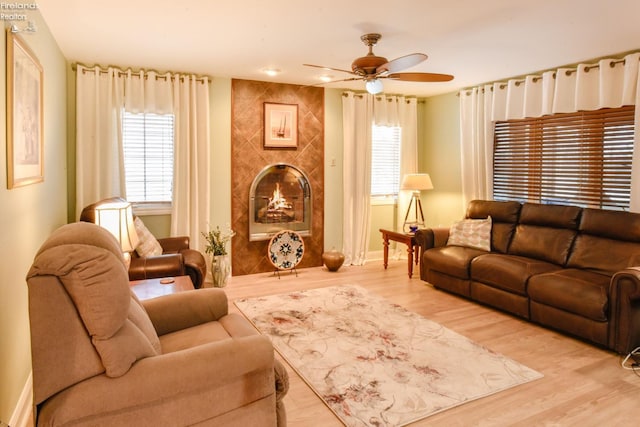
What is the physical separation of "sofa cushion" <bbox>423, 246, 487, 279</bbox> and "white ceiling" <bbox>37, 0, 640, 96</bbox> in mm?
2044

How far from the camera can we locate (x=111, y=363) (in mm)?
1536

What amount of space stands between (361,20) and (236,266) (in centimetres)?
340

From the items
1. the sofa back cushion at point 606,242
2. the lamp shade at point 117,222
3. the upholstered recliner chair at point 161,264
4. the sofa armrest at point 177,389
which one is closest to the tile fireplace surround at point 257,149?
the upholstered recliner chair at point 161,264

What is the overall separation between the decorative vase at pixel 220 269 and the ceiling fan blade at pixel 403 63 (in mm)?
2753

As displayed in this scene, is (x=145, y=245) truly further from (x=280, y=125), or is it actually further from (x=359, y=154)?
(x=359, y=154)

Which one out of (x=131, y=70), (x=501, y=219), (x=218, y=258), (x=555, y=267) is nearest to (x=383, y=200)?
(x=501, y=219)

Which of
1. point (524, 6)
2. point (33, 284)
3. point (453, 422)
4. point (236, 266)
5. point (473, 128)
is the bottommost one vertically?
point (453, 422)

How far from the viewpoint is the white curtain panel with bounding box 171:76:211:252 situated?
4.96 m

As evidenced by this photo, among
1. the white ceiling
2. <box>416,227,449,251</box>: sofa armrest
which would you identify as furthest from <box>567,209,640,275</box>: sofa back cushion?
the white ceiling

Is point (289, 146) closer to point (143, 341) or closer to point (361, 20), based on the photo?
point (361, 20)

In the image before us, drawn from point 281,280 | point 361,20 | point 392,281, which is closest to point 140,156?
point 281,280

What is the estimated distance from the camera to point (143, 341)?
5.61 feet

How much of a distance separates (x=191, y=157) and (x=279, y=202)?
128 cm

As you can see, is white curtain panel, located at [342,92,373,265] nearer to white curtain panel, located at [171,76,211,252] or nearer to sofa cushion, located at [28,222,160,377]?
white curtain panel, located at [171,76,211,252]
